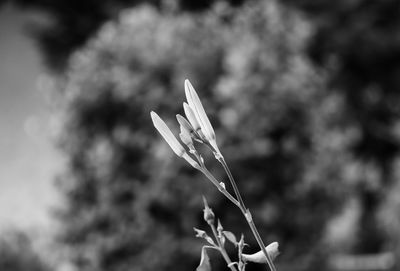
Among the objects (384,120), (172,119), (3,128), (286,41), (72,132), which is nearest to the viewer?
(172,119)

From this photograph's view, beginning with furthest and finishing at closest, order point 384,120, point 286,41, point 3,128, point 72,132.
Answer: point 384,120
point 3,128
point 286,41
point 72,132

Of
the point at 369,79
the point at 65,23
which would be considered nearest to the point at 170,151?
the point at 65,23

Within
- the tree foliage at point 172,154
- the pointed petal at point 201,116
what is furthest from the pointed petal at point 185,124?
the tree foliage at point 172,154

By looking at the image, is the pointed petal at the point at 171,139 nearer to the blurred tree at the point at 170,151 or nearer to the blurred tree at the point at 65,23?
the blurred tree at the point at 170,151

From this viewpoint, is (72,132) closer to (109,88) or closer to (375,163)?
(109,88)

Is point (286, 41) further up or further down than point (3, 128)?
further down

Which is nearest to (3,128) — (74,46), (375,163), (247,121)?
(74,46)
